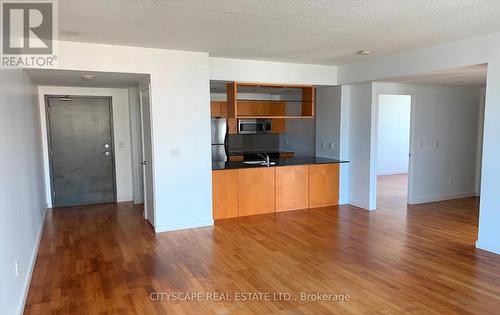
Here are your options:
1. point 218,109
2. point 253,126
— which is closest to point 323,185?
point 253,126

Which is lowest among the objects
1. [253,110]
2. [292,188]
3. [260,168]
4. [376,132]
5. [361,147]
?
[292,188]

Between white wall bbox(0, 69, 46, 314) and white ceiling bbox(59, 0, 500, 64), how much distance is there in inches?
33.9

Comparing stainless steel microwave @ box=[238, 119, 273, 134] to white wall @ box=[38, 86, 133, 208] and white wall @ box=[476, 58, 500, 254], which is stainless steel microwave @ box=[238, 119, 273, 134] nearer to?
white wall @ box=[38, 86, 133, 208]

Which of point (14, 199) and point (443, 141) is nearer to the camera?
point (14, 199)

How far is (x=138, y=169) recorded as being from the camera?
6.77 meters

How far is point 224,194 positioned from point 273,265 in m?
2.04

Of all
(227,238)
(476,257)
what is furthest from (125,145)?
(476,257)

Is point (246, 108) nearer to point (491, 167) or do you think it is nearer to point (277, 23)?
point (277, 23)

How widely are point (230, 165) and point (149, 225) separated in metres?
1.57

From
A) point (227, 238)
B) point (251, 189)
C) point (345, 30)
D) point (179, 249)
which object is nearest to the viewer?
point (345, 30)

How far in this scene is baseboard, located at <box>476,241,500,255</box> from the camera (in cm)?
404

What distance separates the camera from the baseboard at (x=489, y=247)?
404 cm

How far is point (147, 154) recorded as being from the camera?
5.32 meters

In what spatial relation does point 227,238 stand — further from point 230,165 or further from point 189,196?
point 230,165
